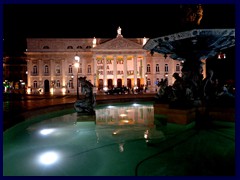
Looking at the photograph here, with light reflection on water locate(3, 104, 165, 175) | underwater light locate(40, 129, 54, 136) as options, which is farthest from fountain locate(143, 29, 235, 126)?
underwater light locate(40, 129, 54, 136)

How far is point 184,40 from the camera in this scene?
8.70 meters

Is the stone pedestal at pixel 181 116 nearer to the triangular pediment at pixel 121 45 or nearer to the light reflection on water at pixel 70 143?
the light reflection on water at pixel 70 143

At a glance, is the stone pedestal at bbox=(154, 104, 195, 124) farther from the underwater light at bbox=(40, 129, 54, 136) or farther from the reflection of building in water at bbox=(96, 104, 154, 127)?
the underwater light at bbox=(40, 129, 54, 136)

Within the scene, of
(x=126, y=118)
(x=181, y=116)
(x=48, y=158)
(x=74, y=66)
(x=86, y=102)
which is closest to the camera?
(x=48, y=158)

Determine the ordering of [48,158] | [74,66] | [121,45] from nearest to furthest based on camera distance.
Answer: [48,158], [121,45], [74,66]

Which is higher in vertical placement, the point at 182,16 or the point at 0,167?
the point at 182,16

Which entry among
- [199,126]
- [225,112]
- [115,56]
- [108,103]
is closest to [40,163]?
[199,126]

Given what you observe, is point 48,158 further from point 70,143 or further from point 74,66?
point 74,66

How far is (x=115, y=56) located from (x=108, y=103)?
37471mm

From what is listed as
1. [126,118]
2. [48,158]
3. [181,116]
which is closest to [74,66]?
[126,118]

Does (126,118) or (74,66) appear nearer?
(126,118)

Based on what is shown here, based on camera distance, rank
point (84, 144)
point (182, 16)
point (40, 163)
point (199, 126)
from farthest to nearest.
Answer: point (182, 16) < point (199, 126) < point (84, 144) < point (40, 163)

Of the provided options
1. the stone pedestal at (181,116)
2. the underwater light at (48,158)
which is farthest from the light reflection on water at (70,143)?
the stone pedestal at (181,116)

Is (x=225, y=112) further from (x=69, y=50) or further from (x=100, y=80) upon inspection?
(x=69, y=50)
